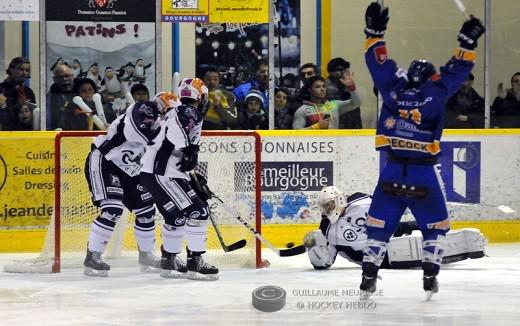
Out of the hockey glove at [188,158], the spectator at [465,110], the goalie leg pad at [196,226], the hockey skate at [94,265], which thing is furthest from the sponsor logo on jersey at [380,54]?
the spectator at [465,110]

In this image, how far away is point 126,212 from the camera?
8.35 m

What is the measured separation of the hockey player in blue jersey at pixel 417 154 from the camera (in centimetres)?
638

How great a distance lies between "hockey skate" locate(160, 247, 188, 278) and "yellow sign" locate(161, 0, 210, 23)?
90.5 inches

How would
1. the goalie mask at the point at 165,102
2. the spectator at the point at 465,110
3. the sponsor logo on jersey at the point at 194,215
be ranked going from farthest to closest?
the spectator at the point at 465,110
the goalie mask at the point at 165,102
the sponsor logo on jersey at the point at 194,215

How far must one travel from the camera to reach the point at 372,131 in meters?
9.40

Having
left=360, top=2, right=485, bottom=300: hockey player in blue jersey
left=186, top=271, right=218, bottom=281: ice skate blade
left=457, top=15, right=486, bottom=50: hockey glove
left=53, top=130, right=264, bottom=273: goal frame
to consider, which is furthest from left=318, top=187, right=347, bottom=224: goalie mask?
left=457, top=15, right=486, bottom=50: hockey glove

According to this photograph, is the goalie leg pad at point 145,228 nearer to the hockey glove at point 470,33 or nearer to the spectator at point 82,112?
the spectator at point 82,112

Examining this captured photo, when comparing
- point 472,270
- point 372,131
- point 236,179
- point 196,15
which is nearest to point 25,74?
point 196,15

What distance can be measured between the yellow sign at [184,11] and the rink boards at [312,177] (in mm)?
1052

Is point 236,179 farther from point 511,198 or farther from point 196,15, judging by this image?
point 511,198

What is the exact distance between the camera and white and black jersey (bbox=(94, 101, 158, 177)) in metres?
7.50

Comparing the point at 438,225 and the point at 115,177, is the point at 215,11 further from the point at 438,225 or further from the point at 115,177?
the point at 438,225

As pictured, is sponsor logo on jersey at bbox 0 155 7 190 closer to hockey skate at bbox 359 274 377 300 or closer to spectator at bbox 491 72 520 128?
hockey skate at bbox 359 274 377 300

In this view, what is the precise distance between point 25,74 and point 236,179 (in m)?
1.96
